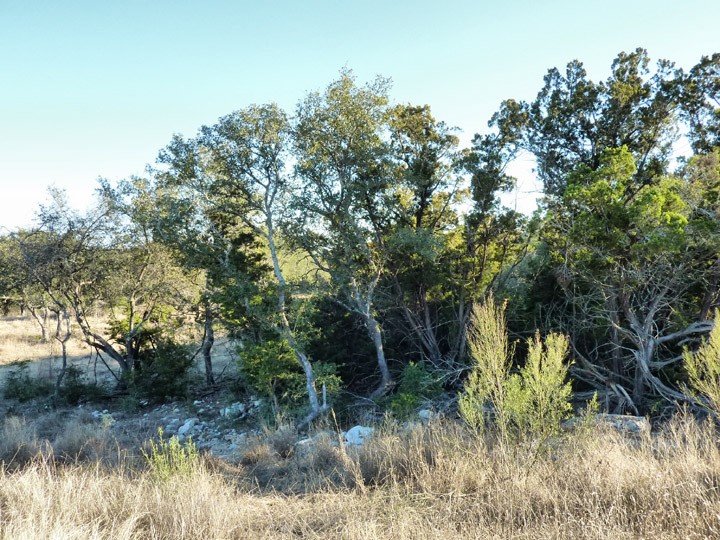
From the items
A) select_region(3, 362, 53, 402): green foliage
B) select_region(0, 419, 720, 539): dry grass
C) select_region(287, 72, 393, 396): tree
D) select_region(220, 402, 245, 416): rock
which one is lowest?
select_region(220, 402, 245, 416): rock

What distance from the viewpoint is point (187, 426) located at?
439 inches

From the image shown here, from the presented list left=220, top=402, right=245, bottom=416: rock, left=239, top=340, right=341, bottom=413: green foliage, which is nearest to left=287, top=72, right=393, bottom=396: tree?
left=239, top=340, right=341, bottom=413: green foliage

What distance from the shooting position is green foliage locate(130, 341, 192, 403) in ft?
45.2

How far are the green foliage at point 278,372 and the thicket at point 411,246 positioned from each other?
56mm

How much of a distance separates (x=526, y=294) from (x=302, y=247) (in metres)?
6.22

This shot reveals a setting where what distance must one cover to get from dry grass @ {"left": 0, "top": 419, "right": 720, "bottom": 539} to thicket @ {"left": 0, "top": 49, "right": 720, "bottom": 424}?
3984mm

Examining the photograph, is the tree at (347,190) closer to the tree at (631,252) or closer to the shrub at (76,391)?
the tree at (631,252)

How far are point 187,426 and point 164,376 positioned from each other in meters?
3.27

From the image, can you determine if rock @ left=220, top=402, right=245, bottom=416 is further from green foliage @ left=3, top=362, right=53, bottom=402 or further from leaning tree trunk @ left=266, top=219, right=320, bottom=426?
green foliage @ left=3, top=362, right=53, bottom=402

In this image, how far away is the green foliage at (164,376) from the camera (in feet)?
45.2

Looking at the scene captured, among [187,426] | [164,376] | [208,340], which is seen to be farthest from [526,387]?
[164,376]

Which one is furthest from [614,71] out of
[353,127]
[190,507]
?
[190,507]

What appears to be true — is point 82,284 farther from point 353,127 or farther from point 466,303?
point 466,303

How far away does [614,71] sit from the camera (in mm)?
10742
